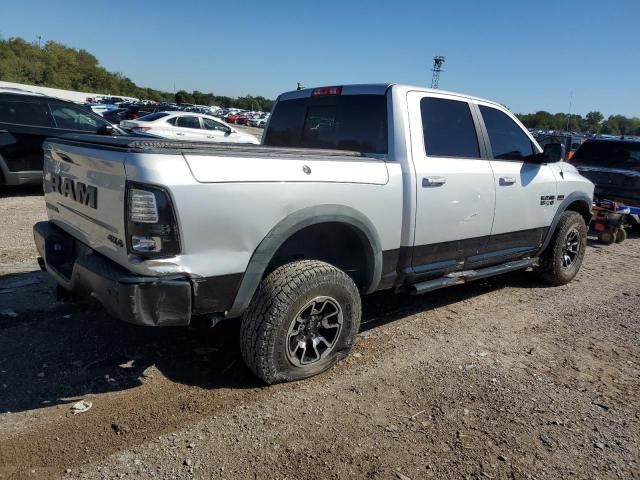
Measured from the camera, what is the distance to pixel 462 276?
14.3 ft

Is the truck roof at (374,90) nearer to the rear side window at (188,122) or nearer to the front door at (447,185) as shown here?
the front door at (447,185)

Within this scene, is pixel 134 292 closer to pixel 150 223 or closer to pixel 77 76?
pixel 150 223

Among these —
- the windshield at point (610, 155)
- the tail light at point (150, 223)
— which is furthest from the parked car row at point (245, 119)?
the tail light at point (150, 223)

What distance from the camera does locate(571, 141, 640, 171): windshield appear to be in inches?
359

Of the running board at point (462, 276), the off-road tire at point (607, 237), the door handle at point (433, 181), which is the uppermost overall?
the door handle at point (433, 181)

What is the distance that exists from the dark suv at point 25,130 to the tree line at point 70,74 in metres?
73.4

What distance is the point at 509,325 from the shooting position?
180 inches

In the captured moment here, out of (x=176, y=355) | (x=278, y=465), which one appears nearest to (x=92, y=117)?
(x=176, y=355)

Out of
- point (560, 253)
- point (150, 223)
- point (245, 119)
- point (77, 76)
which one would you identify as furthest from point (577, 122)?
point (77, 76)

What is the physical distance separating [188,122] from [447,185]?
46.6 ft

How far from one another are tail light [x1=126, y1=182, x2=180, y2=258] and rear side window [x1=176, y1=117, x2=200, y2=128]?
48.1 feet

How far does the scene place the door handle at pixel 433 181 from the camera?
3.76 meters

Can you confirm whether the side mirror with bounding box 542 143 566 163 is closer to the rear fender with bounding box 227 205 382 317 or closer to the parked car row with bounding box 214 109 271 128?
the rear fender with bounding box 227 205 382 317

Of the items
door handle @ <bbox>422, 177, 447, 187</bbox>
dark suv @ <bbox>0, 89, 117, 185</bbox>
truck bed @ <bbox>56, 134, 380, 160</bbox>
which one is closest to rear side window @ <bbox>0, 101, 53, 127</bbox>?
dark suv @ <bbox>0, 89, 117, 185</bbox>
